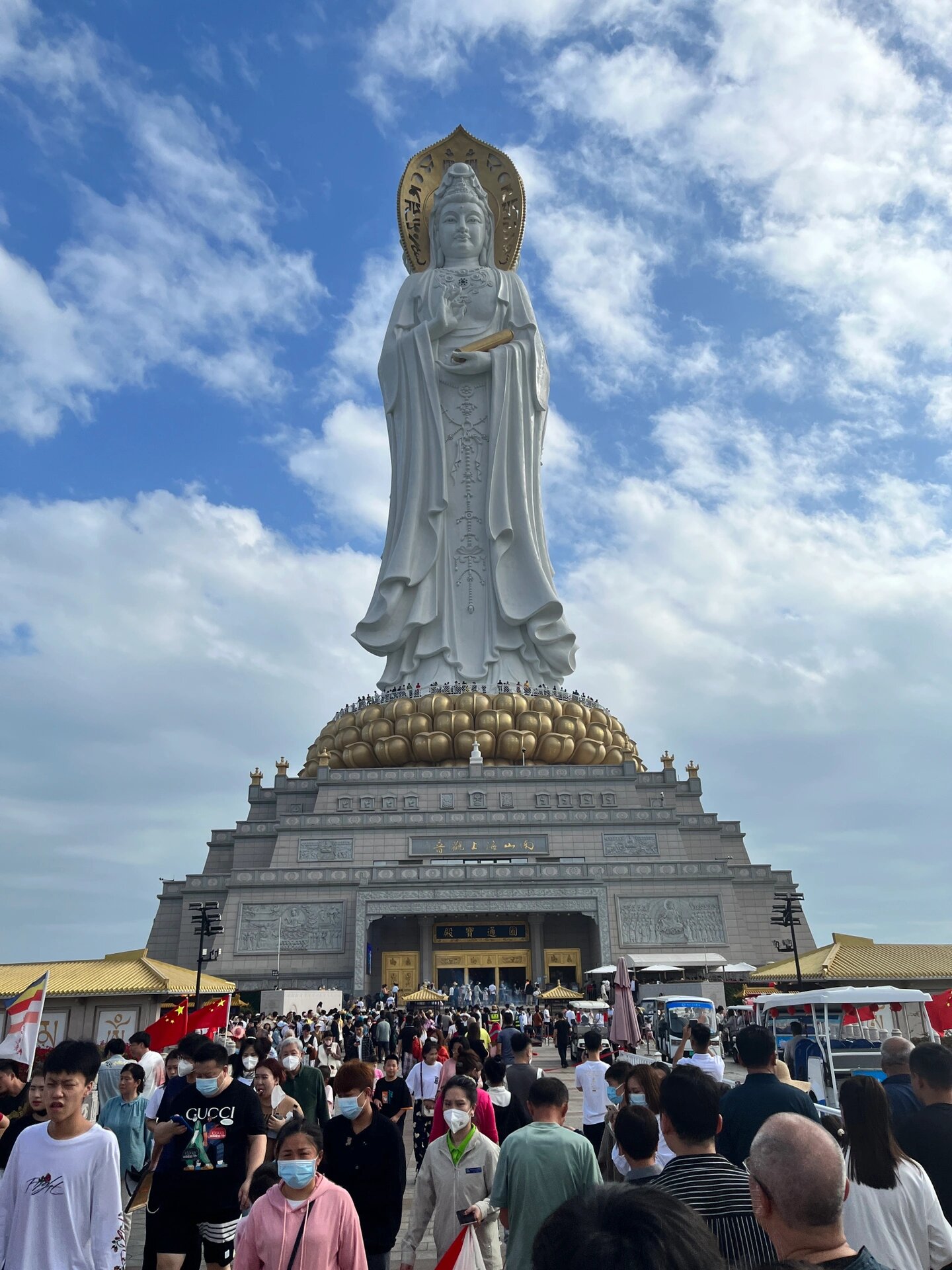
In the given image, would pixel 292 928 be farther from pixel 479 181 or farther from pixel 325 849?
pixel 479 181

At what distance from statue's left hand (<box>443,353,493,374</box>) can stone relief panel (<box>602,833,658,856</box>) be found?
553 inches

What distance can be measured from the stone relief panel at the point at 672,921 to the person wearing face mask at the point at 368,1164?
19.1m

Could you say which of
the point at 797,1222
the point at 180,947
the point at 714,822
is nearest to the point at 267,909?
the point at 180,947

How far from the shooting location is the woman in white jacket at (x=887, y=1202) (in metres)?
2.69

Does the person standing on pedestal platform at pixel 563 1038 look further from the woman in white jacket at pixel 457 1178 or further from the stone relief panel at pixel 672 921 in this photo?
the woman in white jacket at pixel 457 1178

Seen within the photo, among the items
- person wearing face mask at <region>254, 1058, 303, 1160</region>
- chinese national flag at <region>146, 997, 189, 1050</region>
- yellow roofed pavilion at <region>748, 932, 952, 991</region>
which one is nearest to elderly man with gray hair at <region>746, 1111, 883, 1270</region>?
person wearing face mask at <region>254, 1058, 303, 1160</region>

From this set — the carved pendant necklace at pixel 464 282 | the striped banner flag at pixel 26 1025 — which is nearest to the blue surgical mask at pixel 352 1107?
the striped banner flag at pixel 26 1025

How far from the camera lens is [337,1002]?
64.4 ft

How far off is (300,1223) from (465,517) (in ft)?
88.3

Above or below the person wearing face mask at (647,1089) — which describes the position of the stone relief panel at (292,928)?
above

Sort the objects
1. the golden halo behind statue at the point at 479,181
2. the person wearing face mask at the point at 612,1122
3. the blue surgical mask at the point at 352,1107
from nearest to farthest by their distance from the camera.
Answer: the person wearing face mask at the point at 612,1122 → the blue surgical mask at the point at 352,1107 → the golden halo behind statue at the point at 479,181

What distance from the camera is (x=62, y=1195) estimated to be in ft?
10.0

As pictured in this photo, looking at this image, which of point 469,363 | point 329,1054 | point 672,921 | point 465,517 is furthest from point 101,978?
point 469,363

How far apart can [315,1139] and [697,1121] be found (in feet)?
3.90
